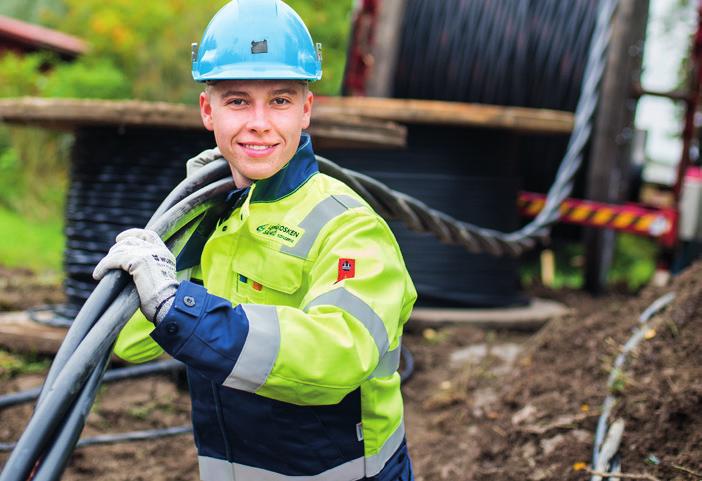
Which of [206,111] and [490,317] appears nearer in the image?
[206,111]

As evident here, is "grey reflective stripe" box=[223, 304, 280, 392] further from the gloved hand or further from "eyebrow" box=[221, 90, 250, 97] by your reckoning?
"eyebrow" box=[221, 90, 250, 97]

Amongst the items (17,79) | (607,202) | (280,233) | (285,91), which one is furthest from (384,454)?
(17,79)

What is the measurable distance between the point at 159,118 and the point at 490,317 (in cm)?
239

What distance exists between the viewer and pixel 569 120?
500cm

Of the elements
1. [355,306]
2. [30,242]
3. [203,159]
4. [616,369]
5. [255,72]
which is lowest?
[30,242]

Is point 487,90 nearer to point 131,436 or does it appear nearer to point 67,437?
point 131,436

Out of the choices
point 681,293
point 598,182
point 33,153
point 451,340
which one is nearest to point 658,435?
point 681,293

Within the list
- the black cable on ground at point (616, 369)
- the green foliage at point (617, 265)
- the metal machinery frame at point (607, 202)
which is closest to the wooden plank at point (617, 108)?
the metal machinery frame at point (607, 202)

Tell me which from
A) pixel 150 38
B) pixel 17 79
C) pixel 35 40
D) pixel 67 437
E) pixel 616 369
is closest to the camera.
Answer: pixel 67 437

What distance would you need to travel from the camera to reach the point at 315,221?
1816 mm

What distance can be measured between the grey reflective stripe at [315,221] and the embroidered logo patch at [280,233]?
0.04 feet

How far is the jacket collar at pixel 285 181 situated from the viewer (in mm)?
1887

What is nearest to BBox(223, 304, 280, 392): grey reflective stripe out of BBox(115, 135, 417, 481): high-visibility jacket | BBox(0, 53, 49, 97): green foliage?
BBox(115, 135, 417, 481): high-visibility jacket

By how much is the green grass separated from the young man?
5030 millimetres
